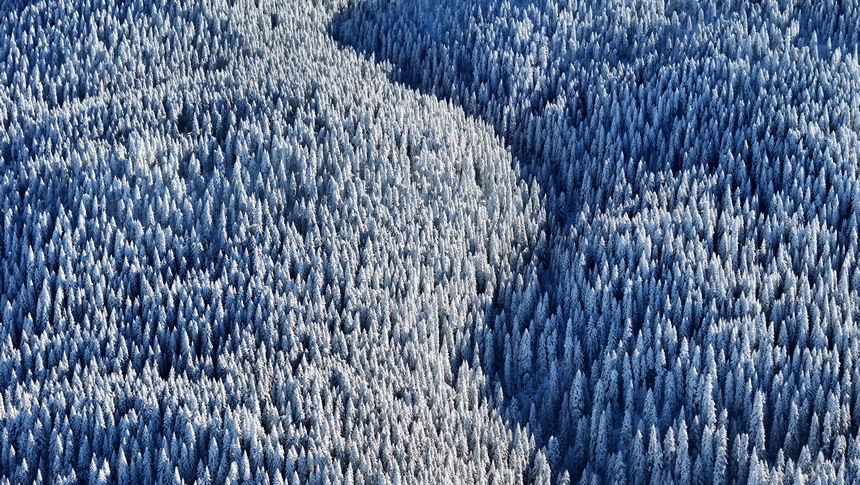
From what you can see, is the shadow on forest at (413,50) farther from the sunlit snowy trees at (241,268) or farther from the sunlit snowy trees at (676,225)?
the sunlit snowy trees at (241,268)

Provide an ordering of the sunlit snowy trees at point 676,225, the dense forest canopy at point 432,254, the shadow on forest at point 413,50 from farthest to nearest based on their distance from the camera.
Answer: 1. the shadow on forest at point 413,50
2. the sunlit snowy trees at point 676,225
3. the dense forest canopy at point 432,254

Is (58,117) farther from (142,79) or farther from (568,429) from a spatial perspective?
(568,429)

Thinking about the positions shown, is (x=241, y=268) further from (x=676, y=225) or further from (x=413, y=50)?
(x=413, y=50)

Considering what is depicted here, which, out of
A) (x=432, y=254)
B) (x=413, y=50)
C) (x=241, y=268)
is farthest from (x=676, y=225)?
(x=413, y=50)

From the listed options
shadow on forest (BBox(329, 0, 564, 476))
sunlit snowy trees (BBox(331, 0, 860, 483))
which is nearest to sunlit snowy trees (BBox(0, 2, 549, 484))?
shadow on forest (BBox(329, 0, 564, 476))

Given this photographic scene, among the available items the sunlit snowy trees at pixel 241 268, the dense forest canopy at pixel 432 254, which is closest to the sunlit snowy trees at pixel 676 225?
the dense forest canopy at pixel 432 254

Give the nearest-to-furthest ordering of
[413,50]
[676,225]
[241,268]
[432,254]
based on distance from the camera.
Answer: [241,268], [432,254], [676,225], [413,50]

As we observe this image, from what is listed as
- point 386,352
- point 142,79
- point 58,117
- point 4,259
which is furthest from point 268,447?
point 142,79

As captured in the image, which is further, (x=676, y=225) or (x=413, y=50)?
(x=413, y=50)

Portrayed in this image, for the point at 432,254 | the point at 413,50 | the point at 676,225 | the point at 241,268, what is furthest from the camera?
the point at 413,50
